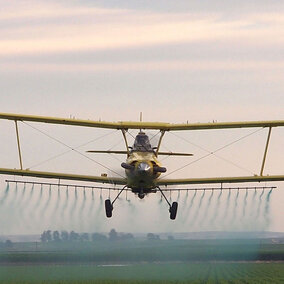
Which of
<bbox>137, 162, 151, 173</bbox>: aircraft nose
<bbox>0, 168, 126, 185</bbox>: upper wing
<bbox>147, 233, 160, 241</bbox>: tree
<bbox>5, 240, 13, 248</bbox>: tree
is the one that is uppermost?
<bbox>0, 168, 126, 185</bbox>: upper wing

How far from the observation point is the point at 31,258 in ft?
314

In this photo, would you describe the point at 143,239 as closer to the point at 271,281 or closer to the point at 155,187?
the point at 271,281

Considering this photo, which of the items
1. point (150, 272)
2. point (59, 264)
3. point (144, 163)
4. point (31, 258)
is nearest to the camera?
point (144, 163)

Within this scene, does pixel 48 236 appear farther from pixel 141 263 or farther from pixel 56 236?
pixel 141 263

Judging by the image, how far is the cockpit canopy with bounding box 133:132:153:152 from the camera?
175 feet

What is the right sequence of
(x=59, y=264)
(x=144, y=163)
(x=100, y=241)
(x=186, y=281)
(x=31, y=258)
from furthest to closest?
1. (x=31, y=258)
2. (x=59, y=264)
3. (x=100, y=241)
4. (x=186, y=281)
5. (x=144, y=163)

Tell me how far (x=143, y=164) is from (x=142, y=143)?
225 centimetres

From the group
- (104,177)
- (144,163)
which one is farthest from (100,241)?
(144,163)

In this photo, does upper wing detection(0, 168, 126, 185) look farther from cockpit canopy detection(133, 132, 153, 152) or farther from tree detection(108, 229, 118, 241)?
tree detection(108, 229, 118, 241)

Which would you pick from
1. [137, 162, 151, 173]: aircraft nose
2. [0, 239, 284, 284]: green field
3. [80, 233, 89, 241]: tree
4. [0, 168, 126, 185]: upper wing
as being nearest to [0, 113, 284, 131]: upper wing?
[0, 168, 126, 185]: upper wing

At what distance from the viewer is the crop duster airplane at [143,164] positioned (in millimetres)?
52062

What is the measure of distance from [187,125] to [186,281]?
Answer: 959 cm

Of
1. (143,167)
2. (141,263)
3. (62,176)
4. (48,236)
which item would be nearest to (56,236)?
(48,236)

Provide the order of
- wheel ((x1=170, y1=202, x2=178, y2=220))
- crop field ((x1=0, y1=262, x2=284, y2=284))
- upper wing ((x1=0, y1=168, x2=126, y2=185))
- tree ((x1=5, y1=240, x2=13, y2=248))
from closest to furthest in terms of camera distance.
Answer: wheel ((x1=170, y1=202, x2=178, y2=220)) < upper wing ((x1=0, y1=168, x2=126, y2=185)) < crop field ((x1=0, y1=262, x2=284, y2=284)) < tree ((x1=5, y1=240, x2=13, y2=248))
